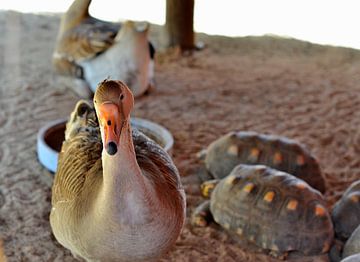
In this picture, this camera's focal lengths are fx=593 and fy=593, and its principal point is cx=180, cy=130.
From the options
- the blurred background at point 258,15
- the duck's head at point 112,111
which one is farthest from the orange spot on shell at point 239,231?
the blurred background at point 258,15

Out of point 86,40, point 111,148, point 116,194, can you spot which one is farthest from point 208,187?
point 86,40

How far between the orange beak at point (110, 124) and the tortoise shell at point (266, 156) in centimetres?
106

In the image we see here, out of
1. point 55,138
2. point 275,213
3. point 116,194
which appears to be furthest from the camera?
point 55,138

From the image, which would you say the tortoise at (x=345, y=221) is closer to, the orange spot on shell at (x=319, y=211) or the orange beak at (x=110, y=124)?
the orange spot on shell at (x=319, y=211)

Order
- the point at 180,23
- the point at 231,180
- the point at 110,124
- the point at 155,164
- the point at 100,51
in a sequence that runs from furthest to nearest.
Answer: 1. the point at 180,23
2. the point at 100,51
3. the point at 231,180
4. the point at 155,164
5. the point at 110,124

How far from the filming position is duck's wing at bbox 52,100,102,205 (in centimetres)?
158

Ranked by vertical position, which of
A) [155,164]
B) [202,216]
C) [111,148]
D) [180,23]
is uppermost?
[111,148]

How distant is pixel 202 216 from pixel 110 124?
94cm

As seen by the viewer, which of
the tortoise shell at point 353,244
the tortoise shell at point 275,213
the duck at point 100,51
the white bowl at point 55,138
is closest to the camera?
the tortoise shell at point 353,244

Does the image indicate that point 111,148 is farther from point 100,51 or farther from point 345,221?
point 100,51

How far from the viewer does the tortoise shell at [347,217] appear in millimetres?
1956

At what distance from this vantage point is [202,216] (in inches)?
82.4

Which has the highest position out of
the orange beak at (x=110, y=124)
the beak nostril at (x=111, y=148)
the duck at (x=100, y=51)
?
the orange beak at (x=110, y=124)

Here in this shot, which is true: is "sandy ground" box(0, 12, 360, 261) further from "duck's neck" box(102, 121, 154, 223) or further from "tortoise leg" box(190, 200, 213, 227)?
"duck's neck" box(102, 121, 154, 223)
